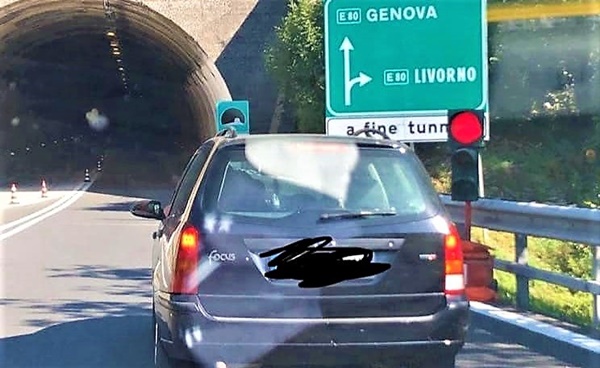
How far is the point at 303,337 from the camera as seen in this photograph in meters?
6.22

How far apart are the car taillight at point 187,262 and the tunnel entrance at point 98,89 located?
101 feet

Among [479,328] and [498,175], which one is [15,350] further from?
[498,175]

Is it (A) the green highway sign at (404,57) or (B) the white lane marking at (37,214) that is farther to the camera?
(B) the white lane marking at (37,214)

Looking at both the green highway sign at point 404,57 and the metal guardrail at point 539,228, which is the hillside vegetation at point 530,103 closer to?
the green highway sign at point 404,57

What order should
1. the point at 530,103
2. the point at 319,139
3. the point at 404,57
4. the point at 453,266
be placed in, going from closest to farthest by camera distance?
the point at 453,266 → the point at 319,139 → the point at 404,57 → the point at 530,103

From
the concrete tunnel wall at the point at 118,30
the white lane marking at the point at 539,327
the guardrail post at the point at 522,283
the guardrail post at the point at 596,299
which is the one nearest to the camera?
the white lane marking at the point at 539,327

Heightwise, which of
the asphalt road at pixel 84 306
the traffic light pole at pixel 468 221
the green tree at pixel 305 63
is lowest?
the asphalt road at pixel 84 306

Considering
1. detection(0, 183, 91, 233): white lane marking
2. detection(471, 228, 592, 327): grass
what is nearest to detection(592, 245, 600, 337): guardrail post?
detection(471, 228, 592, 327): grass

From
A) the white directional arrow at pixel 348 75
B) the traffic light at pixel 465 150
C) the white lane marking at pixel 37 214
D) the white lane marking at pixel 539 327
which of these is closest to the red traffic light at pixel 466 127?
the traffic light at pixel 465 150

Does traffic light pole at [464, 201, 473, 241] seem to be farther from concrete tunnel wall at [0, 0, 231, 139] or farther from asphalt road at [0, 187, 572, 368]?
concrete tunnel wall at [0, 0, 231, 139]

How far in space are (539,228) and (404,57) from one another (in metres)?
3.88

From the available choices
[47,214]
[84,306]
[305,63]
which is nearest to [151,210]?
[84,306]

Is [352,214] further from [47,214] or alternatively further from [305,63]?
[305,63]

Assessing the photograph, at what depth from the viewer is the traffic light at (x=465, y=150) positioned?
10.7m
